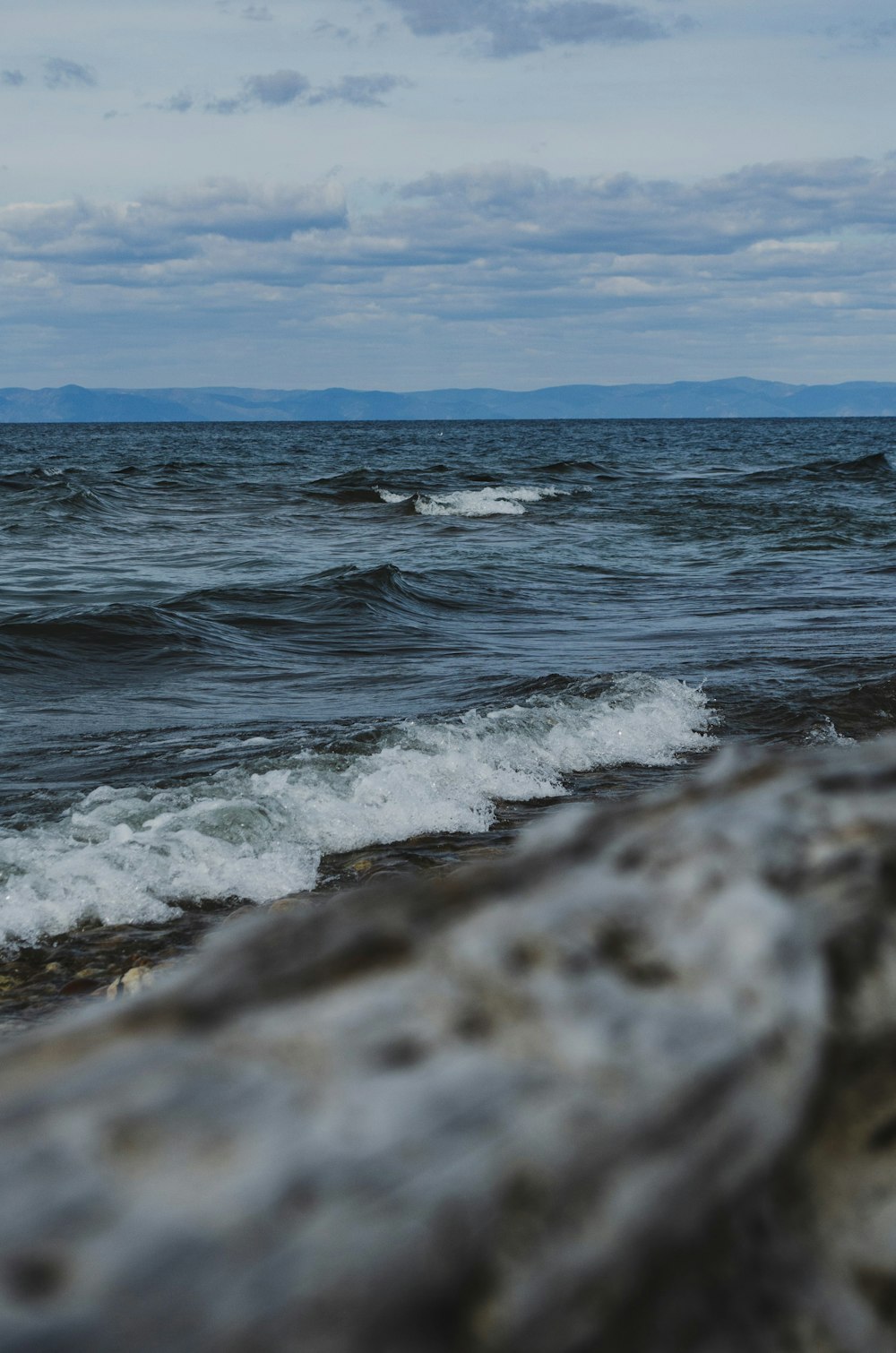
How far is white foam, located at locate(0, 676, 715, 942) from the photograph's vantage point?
5707 millimetres

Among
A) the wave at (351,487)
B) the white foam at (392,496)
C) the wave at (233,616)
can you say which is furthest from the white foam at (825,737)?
the wave at (351,487)

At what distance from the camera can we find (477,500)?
33156 mm

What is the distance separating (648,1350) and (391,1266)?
0.29 metres

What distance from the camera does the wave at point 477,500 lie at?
30.8 m

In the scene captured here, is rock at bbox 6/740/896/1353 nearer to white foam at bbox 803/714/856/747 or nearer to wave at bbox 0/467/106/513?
white foam at bbox 803/714/856/747

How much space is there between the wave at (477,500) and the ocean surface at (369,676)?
154 centimetres

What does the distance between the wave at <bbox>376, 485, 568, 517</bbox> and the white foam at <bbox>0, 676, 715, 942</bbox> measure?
2181 cm

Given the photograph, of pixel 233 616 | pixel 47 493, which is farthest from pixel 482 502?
pixel 233 616

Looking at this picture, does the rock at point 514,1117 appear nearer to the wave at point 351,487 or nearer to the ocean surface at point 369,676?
the ocean surface at point 369,676

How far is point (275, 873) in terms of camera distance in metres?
6.03

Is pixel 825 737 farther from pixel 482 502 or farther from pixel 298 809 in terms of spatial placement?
pixel 482 502

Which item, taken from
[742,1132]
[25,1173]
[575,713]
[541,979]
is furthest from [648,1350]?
[575,713]

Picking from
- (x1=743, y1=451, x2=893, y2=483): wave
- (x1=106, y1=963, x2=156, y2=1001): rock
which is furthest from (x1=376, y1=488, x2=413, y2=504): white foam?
(x1=106, y1=963, x2=156, y2=1001): rock

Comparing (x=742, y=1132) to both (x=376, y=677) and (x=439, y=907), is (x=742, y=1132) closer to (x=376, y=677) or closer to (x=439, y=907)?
(x=439, y=907)
